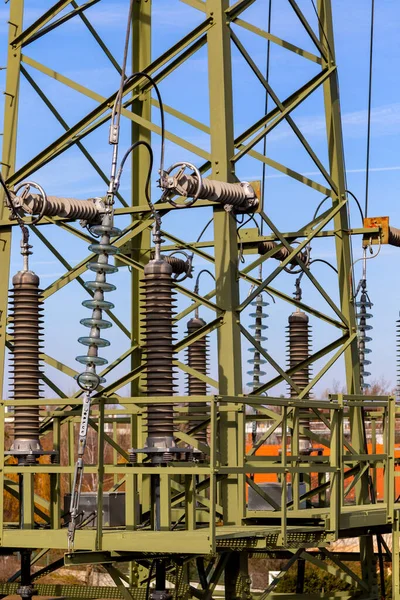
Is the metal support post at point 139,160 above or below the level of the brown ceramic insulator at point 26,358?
above

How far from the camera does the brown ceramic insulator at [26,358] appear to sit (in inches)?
541

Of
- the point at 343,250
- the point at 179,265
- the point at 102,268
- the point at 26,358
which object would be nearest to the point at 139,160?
the point at 179,265

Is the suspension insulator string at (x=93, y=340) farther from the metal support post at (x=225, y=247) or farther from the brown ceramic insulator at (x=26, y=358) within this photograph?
the metal support post at (x=225, y=247)

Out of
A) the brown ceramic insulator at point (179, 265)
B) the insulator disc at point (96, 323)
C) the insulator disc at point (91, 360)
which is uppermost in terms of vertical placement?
the brown ceramic insulator at point (179, 265)

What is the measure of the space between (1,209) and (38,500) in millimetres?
3943

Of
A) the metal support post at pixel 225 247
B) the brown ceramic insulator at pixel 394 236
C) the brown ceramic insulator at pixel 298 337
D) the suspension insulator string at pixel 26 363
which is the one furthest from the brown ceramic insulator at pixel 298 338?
the suspension insulator string at pixel 26 363

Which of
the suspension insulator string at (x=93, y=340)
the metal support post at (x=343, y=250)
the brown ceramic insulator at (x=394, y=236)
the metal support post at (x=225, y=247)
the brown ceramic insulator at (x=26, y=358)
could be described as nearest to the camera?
the suspension insulator string at (x=93, y=340)

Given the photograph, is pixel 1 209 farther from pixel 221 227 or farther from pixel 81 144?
pixel 221 227

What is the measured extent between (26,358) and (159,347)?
1795 millimetres

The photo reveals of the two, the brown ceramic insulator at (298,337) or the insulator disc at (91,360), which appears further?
the brown ceramic insulator at (298,337)

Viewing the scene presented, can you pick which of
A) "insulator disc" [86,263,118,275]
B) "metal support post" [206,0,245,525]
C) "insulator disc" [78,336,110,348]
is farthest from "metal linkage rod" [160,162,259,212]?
"insulator disc" [78,336,110,348]

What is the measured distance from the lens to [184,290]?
17.0 meters

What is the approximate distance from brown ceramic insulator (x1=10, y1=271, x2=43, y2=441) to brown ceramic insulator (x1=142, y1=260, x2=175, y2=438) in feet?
5.12

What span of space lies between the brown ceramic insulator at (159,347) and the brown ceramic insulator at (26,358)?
61.5 inches
